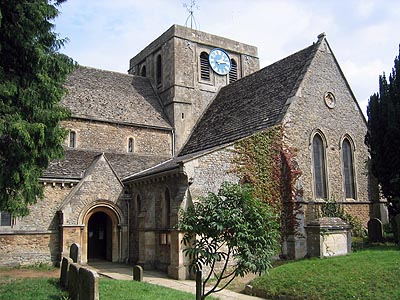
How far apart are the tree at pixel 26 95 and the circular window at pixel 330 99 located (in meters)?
13.4

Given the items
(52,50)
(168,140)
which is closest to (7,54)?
(52,50)

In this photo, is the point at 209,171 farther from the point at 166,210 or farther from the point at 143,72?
the point at 143,72

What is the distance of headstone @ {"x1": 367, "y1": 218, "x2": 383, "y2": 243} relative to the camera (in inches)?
758

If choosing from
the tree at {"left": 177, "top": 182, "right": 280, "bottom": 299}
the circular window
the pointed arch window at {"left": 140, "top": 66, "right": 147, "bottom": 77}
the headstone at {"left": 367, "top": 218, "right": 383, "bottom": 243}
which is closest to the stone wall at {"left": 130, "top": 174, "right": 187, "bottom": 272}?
the tree at {"left": 177, "top": 182, "right": 280, "bottom": 299}

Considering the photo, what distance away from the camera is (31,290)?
12.3 metres

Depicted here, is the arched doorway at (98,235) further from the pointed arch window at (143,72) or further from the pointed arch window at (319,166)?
the pointed arch window at (143,72)

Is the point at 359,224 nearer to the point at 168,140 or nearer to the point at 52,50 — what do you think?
the point at 168,140

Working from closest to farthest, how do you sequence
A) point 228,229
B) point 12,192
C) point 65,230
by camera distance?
point 228,229, point 12,192, point 65,230

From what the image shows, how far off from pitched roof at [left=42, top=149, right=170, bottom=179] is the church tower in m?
3.02

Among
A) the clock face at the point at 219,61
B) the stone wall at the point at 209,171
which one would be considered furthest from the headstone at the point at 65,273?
the clock face at the point at 219,61

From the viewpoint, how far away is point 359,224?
67.2 feet

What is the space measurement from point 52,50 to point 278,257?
12.4 metres

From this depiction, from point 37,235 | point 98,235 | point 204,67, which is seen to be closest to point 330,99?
point 204,67

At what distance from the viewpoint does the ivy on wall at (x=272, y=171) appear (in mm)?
17500
